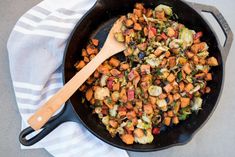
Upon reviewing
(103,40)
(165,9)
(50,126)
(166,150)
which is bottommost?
(166,150)

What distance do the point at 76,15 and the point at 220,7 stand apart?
19.7 inches

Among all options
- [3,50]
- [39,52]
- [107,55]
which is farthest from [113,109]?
[3,50]

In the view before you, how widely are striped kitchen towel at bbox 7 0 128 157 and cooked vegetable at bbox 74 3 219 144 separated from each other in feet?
0.26

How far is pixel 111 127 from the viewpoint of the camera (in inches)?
41.9

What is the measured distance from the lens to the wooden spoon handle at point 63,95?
2.96 feet

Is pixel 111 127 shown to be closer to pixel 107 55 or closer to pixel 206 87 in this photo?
pixel 107 55

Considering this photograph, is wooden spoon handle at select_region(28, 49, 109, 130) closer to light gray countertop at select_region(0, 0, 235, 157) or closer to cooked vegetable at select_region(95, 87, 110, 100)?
cooked vegetable at select_region(95, 87, 110, 100)

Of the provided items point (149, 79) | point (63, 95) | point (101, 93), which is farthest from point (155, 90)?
point (63, 95)

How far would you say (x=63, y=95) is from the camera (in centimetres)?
95

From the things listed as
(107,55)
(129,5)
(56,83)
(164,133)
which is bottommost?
(164,133)

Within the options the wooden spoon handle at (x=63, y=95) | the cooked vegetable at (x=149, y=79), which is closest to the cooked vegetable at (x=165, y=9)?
the cooked vegetable at (x=149, y=79)

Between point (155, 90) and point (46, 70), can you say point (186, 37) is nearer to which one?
point (155, 90)

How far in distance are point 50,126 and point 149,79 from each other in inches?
13.0

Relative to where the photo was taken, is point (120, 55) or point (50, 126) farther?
point (120, 55)
